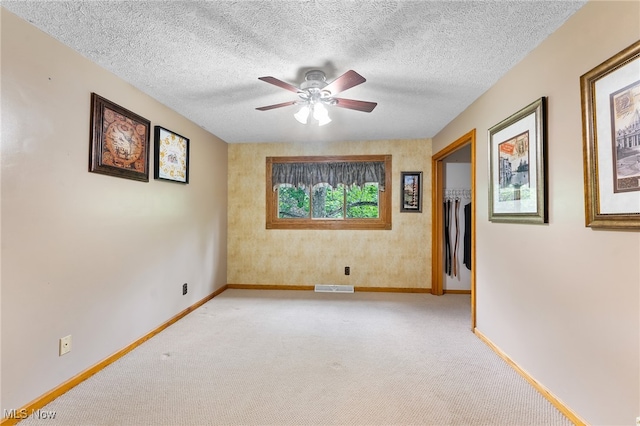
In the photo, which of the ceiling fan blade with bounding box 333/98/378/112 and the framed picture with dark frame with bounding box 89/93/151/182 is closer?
the framed picture with dark frame with bounding box 89/93/151/182

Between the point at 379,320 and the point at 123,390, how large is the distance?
2402 mm

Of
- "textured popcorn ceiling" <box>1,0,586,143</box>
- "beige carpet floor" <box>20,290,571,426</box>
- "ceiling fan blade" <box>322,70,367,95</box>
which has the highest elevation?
"textured popcorn ceiling" <box>1,0,586,143</box>

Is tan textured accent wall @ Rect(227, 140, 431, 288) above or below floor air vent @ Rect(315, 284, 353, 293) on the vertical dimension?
above

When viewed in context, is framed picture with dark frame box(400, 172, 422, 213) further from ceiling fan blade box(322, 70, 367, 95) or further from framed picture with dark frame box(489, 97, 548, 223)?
ceiling fan blade box(322, 70, 367, 95)

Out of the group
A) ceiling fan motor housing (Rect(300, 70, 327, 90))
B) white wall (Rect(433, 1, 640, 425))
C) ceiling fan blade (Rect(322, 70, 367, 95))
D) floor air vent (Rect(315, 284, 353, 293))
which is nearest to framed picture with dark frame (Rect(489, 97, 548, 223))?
white wall (Rect(433, 1, 640, 425))

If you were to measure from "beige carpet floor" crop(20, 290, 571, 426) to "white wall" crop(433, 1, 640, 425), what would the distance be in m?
0.27

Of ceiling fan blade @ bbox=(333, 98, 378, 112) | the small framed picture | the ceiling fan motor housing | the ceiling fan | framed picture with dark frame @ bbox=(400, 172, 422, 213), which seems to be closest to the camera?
the ceiling fan

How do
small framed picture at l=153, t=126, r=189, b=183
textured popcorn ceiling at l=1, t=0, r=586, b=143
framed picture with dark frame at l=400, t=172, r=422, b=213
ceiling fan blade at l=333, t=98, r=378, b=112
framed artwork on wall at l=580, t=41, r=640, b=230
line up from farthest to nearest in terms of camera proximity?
framed picture with dark frame at l=400, t=172, r=422, b=213, small framed picture at l=153, t=126, r=189, b=183, ceiling fan blade at l=333, t=98, r=378, b=112, textured popcorn ceiling at l=1, t=0, r=586, b=143, framed artwork on wall at l=580, t=41, r=640, b=230

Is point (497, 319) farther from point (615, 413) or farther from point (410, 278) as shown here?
point (410, 278)

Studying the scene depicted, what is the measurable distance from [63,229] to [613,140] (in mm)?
3259

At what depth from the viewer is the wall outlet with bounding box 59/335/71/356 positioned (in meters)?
1.95

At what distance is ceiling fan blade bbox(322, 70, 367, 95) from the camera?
1950 millimetres

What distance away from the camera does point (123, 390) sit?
6.47ft

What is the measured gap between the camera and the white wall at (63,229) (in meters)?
1.66
